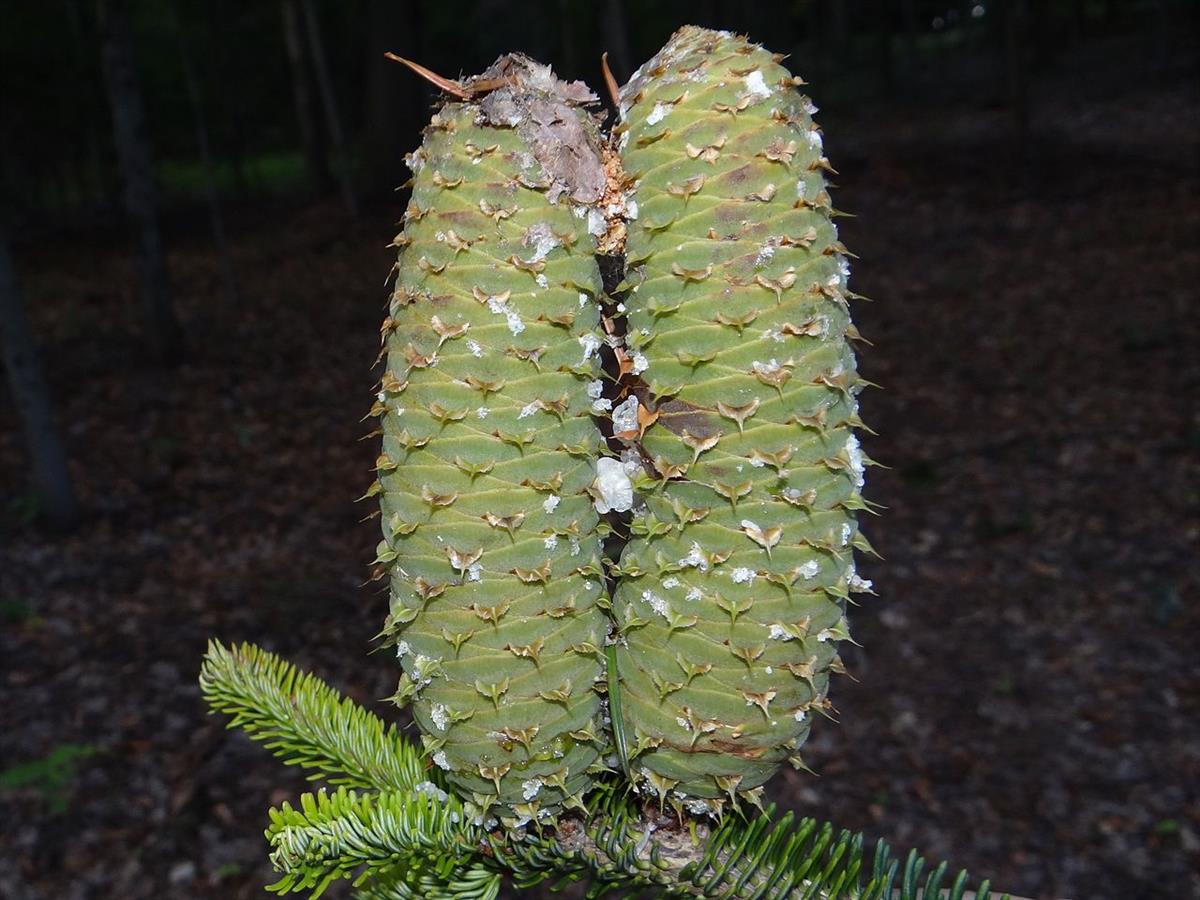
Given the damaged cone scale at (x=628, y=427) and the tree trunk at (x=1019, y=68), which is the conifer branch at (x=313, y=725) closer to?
the damaged cone scale at (x=628, y=427)

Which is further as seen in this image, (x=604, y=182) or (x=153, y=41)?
(x=153, y=41)

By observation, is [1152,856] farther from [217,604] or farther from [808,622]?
[217,604]

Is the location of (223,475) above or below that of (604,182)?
below

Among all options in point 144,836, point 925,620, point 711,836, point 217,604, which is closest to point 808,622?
point 711,836

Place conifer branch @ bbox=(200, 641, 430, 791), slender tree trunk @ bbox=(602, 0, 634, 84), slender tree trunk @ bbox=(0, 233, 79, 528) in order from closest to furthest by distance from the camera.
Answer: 1. conifer branch @ bbox=(200, 641, 430, 791)
2. slender tree trunk @ bbox=(0, 233, 79, 528)
3. slender tree trunk @ bbox=(602, 0, 634, 84)

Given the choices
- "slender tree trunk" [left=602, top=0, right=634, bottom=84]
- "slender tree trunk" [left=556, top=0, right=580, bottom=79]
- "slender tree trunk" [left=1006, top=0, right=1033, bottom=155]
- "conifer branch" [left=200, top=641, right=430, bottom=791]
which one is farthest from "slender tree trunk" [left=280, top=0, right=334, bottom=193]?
"conifer branch" [left=200, top=641, right=430, bottom=791]

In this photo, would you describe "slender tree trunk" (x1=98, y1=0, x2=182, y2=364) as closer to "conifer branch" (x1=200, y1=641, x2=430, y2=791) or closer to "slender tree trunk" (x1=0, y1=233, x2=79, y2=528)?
"slender tree trunk" (x1=0, y1=233, x2=79, y2=528)

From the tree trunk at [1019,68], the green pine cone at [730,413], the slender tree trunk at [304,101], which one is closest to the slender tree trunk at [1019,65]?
the tree trunk at [1019,68]
